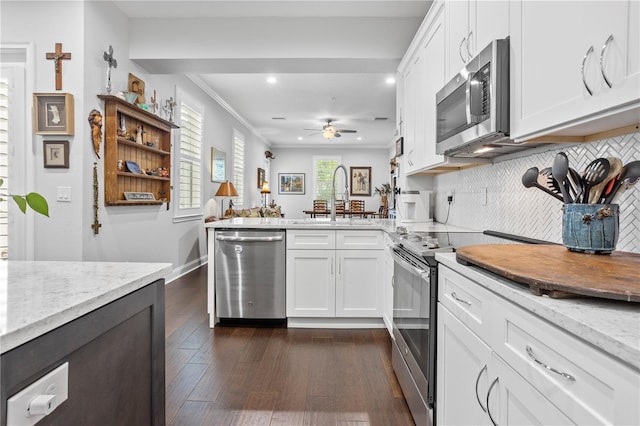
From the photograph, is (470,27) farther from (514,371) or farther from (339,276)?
(339,276)

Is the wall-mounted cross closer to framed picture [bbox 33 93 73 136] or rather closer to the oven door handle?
framed picture [bbox 33 93 73 136]

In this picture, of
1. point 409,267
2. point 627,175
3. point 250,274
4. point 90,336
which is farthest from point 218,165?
point 627,175

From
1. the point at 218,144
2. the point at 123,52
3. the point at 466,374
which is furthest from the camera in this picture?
the point at 218,144

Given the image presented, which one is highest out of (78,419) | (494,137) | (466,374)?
(494,137)

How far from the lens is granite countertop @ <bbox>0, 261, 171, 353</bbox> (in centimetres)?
62

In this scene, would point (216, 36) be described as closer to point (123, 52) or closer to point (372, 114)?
point (123, 52)

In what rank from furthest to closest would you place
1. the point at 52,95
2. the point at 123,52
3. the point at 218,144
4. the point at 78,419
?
the point at 218,144
the point at 123,52
the point at 52,95
the point at 78,419

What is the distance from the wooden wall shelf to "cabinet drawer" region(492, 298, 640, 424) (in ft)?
10.7

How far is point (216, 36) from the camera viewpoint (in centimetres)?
332

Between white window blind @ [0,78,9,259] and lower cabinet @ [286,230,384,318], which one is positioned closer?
white window blind @ [0,78,9,259]

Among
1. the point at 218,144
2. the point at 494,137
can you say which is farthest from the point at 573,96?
the point at 218,144

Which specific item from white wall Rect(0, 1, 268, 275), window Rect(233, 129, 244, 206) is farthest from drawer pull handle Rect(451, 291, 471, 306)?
window Rect(233, 129, 244, 206)

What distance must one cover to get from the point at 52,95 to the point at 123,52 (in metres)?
0.86

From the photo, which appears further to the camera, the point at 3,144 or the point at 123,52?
the point at 123,52
